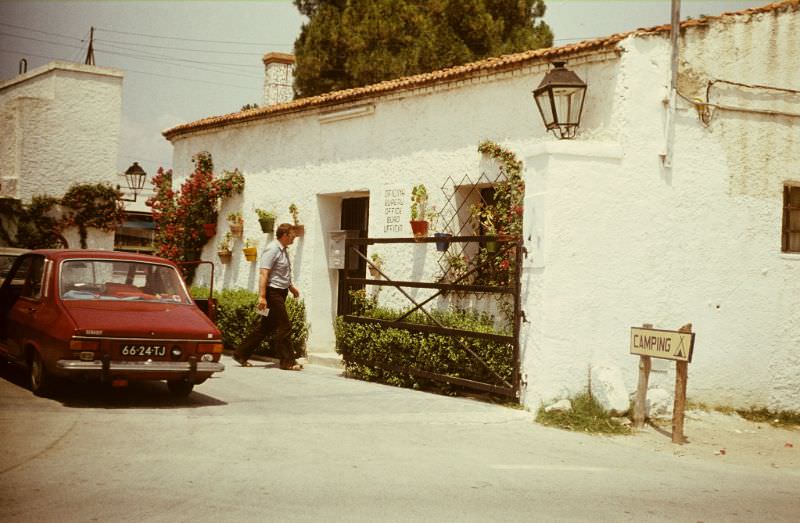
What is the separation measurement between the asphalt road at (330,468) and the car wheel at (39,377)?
15 cm

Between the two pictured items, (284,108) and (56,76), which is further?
(56,76)

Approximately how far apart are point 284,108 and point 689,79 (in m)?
6.95

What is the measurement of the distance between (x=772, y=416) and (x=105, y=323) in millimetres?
7463

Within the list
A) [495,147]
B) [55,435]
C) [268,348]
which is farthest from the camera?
[268,348]

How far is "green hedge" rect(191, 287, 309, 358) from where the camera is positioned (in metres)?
12.9

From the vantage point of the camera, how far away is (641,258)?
29.9 ft

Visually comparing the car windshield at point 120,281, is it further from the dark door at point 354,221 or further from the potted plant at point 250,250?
the potted plant at point 250,250

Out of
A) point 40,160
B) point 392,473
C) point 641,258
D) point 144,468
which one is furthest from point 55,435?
point 40,160

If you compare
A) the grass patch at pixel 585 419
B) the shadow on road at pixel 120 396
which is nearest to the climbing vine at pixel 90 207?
the shadow on road at pixel 120 396

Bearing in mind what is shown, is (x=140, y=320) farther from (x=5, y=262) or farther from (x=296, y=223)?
(x=296, y=223)

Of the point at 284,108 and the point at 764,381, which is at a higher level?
the point at 284,108

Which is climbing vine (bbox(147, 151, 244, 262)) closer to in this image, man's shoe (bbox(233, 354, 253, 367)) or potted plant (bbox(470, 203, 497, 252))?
man's shoe (bbox(233, 354, 253, 367))

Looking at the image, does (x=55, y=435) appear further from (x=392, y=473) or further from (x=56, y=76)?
(x=56, y=76)

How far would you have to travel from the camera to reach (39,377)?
8297 millimetres
